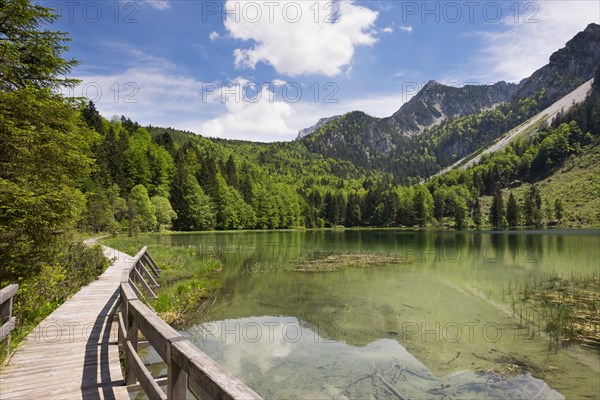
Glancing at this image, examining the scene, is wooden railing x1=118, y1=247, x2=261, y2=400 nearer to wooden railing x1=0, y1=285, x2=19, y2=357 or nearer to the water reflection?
wooden railing x1=0, y1=285, x2=19, y2=357

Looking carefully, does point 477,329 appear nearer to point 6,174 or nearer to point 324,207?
point 6,174

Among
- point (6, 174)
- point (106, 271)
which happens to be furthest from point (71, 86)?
point (106, 271)

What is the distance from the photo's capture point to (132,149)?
3674 inches

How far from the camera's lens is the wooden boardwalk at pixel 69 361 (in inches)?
241

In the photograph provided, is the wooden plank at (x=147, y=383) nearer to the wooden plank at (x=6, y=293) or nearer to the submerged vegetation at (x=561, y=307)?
the wooden plank at (x=6, y=293)

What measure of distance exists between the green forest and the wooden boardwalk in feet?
5.10

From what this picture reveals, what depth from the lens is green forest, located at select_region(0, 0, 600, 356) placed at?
1052 centimetres

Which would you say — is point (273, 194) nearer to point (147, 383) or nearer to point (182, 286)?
point (182, 286)

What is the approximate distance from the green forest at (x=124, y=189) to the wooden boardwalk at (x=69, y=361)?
155cm

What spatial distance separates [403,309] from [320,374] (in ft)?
28.0

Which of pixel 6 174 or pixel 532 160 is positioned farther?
pixel 532 160

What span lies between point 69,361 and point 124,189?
8109 centimetres

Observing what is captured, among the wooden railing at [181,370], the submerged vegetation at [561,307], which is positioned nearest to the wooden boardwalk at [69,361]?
the wooden railing at [181,370]

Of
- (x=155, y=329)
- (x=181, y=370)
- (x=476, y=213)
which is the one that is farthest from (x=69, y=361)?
(x=476, y=213)
